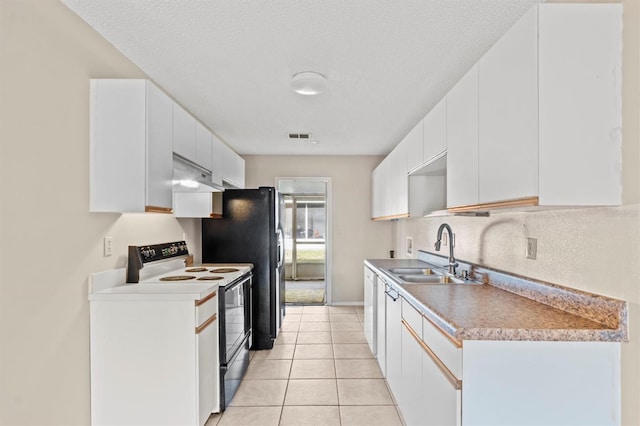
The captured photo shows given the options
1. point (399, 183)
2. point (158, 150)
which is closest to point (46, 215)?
point (158, 150)

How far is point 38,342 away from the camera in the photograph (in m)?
1.65

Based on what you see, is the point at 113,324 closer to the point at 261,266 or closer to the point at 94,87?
the point at 94,87

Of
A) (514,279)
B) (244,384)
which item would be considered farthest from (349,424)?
(514,279)

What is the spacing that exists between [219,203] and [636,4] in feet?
10.7

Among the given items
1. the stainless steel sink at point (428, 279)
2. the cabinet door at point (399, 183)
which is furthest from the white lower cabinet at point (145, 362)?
the cabinet door at point (399, 183)

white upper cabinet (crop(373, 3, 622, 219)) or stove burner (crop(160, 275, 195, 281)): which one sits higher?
white upper cabinet (crop(373, 3, 622, 219))

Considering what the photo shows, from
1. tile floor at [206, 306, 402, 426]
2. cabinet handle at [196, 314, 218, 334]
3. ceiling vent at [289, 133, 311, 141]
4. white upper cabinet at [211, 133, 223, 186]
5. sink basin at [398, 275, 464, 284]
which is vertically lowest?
tile floor at [206, 306, 402, 426]

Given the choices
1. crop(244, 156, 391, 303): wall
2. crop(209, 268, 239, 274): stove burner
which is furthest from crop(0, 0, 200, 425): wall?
crop(244, 156, 391, 303): wall

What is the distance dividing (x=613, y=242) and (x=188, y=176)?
97.5 inches

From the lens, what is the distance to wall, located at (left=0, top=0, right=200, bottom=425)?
150cm

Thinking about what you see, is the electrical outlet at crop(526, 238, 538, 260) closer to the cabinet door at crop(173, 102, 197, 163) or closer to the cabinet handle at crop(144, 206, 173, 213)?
the cabinet handle at crop(144, 206, 173, 213)

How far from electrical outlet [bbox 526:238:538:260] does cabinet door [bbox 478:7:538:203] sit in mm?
442

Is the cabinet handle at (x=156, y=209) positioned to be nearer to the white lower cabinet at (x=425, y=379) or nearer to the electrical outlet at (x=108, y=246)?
the electrical outlet at (x=108, y=246)

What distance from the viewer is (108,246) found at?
2160 millimetres
